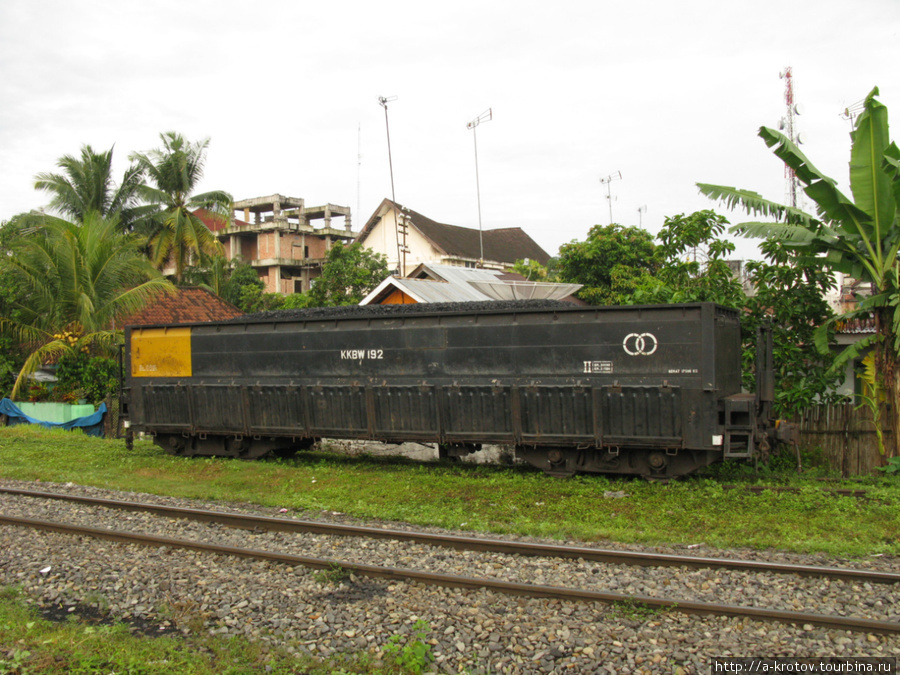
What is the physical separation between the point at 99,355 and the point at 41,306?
86.3 inches

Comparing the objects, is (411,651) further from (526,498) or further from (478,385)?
(478,385)

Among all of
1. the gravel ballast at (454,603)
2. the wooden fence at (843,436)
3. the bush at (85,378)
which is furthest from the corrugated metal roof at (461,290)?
the gravel ballast at (454,603)

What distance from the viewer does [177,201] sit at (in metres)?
34.7

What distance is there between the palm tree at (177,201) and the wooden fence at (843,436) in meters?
28.4

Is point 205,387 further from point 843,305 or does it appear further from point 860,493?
point 843,305

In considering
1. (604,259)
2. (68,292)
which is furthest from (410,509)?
(604,259)

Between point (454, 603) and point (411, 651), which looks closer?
point (411, 651)

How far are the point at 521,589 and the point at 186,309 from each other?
923 inches

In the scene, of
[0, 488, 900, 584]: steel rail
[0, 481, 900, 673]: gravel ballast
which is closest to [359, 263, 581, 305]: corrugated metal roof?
[0, 488, 900, 584]: steel rail

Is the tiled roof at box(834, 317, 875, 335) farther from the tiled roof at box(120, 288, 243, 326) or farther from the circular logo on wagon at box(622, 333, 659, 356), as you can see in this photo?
the tiled roof at box(120, 288, 243, 326)

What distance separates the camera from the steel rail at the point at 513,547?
6605 mm

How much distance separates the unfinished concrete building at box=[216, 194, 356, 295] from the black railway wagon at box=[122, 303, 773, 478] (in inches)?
1642

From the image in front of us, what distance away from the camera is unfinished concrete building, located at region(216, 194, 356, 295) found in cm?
5662

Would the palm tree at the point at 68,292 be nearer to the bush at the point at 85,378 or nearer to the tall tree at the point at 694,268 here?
the bush at the point at 85,378
